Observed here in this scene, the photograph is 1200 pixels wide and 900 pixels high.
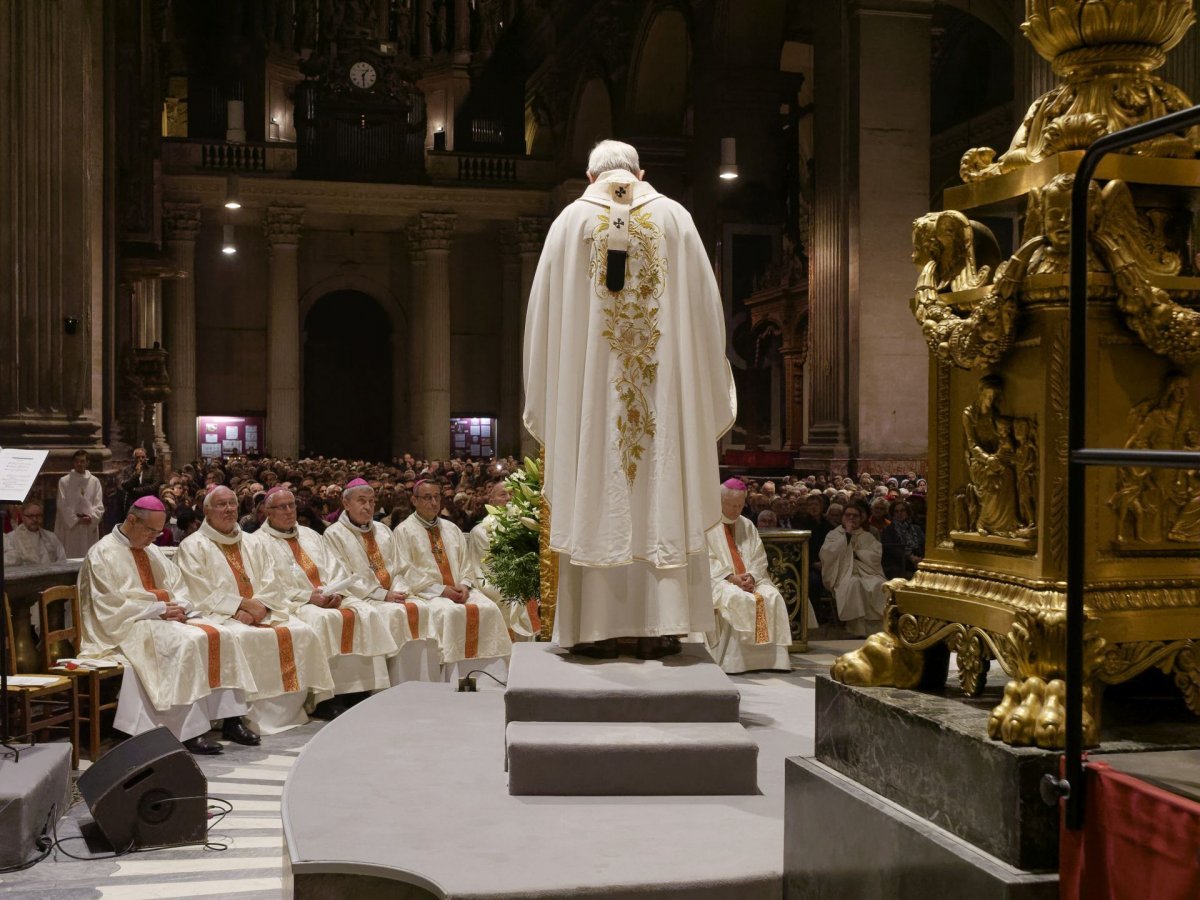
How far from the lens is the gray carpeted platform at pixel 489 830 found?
3779 mm

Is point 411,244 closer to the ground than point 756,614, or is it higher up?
higher up

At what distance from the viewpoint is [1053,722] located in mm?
2199

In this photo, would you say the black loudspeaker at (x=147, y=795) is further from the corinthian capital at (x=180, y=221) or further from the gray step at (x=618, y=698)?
the corinthian capital at (x=180, y=221)

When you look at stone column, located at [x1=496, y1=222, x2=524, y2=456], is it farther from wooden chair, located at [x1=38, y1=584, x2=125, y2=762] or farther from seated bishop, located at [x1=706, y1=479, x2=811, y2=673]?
wooden chair, located at [x1=38, y1=584, x2=125, y2=762]

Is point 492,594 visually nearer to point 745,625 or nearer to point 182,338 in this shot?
point 745,625

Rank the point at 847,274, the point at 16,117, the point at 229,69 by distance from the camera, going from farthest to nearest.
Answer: the point at 229,69, the point at 847,274, the point at 16,117

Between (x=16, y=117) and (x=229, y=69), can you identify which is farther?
(x=229, y=69)

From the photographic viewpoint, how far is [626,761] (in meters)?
4.65

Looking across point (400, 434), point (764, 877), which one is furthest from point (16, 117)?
point (400, 434)

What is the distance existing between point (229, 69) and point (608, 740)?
3641 centimetres

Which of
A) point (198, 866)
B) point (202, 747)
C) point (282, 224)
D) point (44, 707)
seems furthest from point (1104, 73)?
point (282, 224)

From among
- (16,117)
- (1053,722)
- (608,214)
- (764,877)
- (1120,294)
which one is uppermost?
(16,117)

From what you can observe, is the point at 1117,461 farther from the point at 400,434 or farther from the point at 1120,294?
the point at 400,434

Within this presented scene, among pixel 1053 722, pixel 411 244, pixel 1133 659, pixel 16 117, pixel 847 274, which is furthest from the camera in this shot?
pixel 411 244
